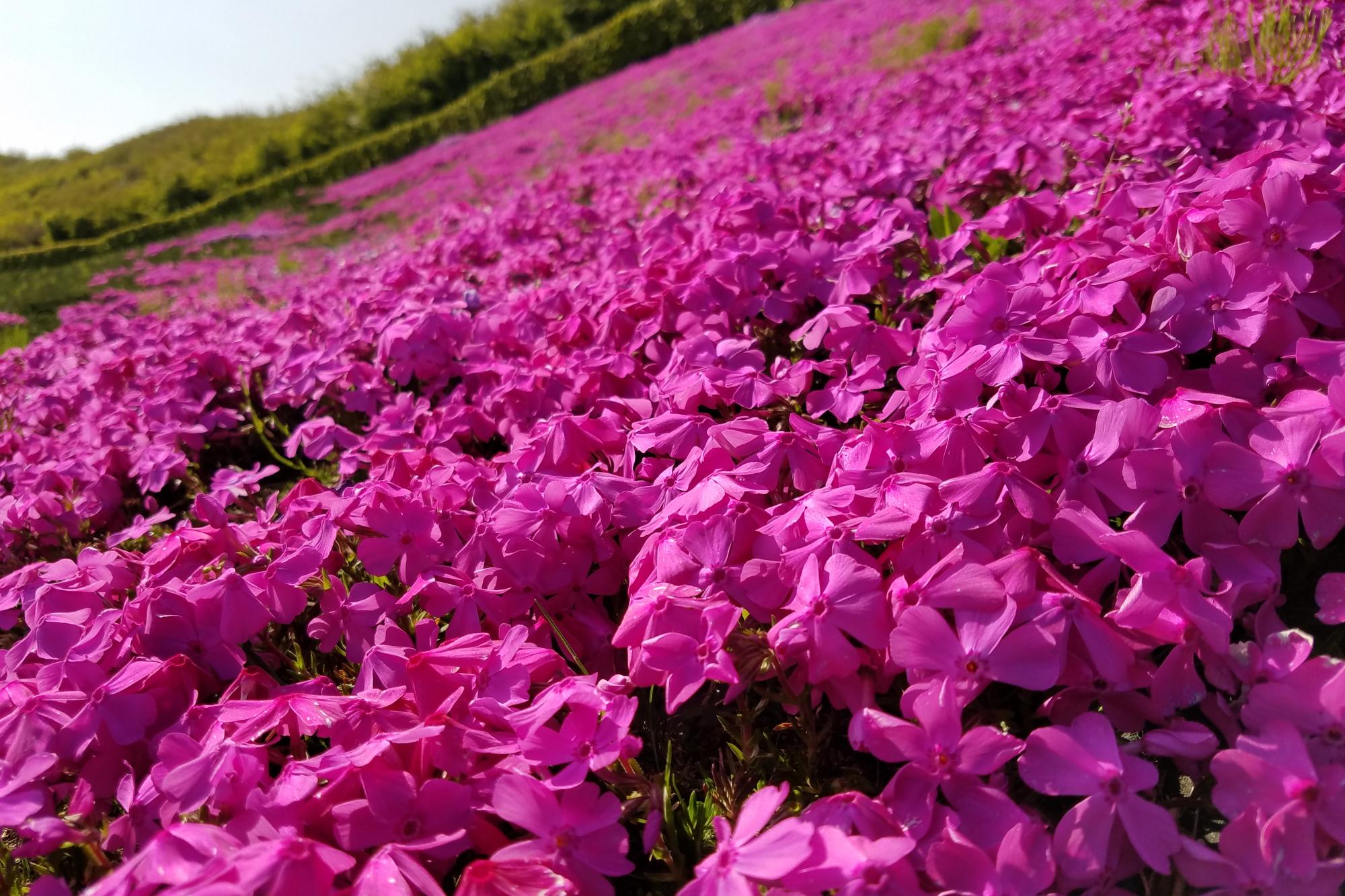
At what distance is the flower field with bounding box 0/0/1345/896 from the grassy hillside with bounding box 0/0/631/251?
88.5 feet

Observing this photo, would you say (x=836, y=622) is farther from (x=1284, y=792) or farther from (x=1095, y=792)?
(x=1284, y=792)

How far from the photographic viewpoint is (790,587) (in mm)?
1171

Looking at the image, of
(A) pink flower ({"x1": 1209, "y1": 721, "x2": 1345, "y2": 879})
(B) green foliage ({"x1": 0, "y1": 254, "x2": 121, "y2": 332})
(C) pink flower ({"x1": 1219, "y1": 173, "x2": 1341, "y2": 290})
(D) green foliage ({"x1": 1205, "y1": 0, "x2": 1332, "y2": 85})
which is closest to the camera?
(A) pink flower ({"x1": 1209, "y1": 721, "x2": 1345, "y2": 879})

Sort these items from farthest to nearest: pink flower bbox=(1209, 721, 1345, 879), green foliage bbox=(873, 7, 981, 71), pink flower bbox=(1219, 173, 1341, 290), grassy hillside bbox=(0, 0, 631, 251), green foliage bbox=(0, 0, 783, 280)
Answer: grassy hillside bbox=(0, 0, 631, 251) < green foliage bbox=(0, 0, 783, 280) < green foliage bbox=(873, 7, 981, 71) < pink flower bbox=(1219, 173, 1341, 290) < pink flower bbox=(1209, 721, 1345, 879)

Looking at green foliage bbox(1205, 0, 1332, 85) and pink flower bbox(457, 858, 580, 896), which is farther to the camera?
green foliage bbox(1205, 0, 1332, 85)

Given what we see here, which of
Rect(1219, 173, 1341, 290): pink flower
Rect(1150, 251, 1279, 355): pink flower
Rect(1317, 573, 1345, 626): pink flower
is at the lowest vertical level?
Rect(1317, 573, 1345, 626): pink flower

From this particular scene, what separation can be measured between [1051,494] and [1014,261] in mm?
843

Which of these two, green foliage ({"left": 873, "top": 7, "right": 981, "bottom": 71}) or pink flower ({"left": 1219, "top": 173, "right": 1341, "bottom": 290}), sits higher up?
green foliage ({"left": 873, "top": 7, "right": 981, "bottom": 71})

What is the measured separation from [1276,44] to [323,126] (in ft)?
95.9

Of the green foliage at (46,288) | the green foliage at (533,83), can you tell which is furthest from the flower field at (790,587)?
the green foliage at (533,83)

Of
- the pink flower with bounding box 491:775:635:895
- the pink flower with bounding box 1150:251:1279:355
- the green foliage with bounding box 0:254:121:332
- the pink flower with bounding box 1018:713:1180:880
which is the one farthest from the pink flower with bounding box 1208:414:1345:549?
the green foliage with bounding box 0:254:121:332

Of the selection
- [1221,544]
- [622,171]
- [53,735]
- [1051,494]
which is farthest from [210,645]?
[622,171]

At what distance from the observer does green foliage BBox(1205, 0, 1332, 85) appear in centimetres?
302

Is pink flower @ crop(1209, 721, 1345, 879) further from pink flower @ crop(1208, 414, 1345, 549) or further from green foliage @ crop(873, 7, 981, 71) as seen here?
green foliage @ crop(873, 7, 981, 71)
